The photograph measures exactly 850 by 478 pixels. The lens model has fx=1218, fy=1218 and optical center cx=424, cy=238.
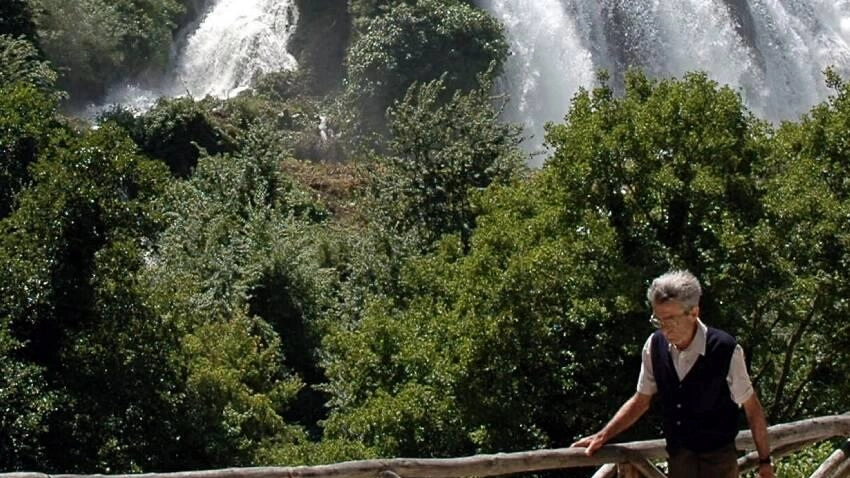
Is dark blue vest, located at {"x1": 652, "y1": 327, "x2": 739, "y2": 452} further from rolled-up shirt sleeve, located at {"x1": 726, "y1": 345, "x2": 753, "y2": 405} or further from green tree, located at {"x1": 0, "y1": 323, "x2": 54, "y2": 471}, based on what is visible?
green tree, located at {"x1": 0, "y1": 323, "x2": 54, "y2": 471}

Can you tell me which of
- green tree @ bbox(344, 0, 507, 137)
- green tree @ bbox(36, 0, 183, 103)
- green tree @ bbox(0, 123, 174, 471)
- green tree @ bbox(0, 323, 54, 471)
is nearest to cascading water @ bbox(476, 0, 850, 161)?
green tree @ bbox(344, 0, 507, 137)

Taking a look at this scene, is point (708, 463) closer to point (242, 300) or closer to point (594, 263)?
point (594, 263)

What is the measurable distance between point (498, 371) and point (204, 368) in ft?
17.0

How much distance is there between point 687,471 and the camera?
5816mm

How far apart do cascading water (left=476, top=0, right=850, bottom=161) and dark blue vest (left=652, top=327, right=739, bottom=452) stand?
129 feet

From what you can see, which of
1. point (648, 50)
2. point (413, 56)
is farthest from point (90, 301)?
point (648, 50)

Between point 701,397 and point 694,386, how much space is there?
68mm

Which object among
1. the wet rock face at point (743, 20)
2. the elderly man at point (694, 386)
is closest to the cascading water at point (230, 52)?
the wet rock face at point (743, 20)

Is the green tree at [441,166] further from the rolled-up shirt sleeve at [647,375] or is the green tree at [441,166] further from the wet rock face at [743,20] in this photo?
the wet rock face at [743,20]

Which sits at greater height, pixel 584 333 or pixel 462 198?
pixel 462 198

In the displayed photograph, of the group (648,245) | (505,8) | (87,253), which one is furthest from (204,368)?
(505,8)

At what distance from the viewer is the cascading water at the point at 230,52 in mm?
45531

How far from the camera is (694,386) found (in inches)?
221

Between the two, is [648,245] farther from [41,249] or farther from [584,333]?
[41,249]
